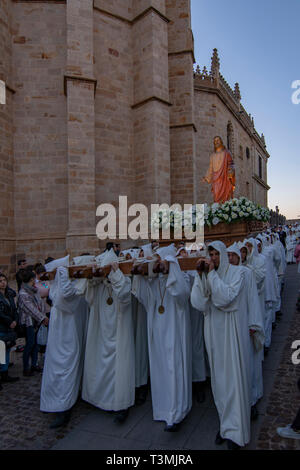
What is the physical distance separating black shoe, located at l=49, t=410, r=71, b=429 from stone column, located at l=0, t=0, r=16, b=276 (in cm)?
911

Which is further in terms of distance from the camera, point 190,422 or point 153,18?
point 153,18

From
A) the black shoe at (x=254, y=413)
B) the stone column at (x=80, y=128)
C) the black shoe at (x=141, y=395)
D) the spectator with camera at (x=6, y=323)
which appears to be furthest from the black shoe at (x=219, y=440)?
the stone column at (x=80, y=128)

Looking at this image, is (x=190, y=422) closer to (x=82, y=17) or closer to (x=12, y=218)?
(x=12, y=218)

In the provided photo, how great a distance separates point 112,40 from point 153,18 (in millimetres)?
1925

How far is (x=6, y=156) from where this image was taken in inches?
500

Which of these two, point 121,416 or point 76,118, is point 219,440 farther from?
point 76,118

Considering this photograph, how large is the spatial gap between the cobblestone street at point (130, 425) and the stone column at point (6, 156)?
8.12 meters

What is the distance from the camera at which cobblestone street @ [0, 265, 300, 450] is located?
350 centimetres

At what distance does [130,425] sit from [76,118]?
1106 cm

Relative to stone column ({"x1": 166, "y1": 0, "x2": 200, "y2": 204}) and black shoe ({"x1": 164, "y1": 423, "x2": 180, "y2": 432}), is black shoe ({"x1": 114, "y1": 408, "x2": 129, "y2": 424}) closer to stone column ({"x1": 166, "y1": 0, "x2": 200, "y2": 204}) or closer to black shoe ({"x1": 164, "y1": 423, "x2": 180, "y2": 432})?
black shoe ({"x1": 164, "y1": 423, "x2": 180, "y2": 432})

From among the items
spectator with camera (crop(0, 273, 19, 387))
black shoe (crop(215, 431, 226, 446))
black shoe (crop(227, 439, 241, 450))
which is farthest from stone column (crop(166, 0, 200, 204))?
black shoe (crop(227, 439, 241, 450))

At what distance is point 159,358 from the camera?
4.04 m

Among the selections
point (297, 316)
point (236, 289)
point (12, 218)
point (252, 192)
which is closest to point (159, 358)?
point (236, 289)

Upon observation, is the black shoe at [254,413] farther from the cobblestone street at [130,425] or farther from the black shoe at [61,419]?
the black shoe at [61,419]
